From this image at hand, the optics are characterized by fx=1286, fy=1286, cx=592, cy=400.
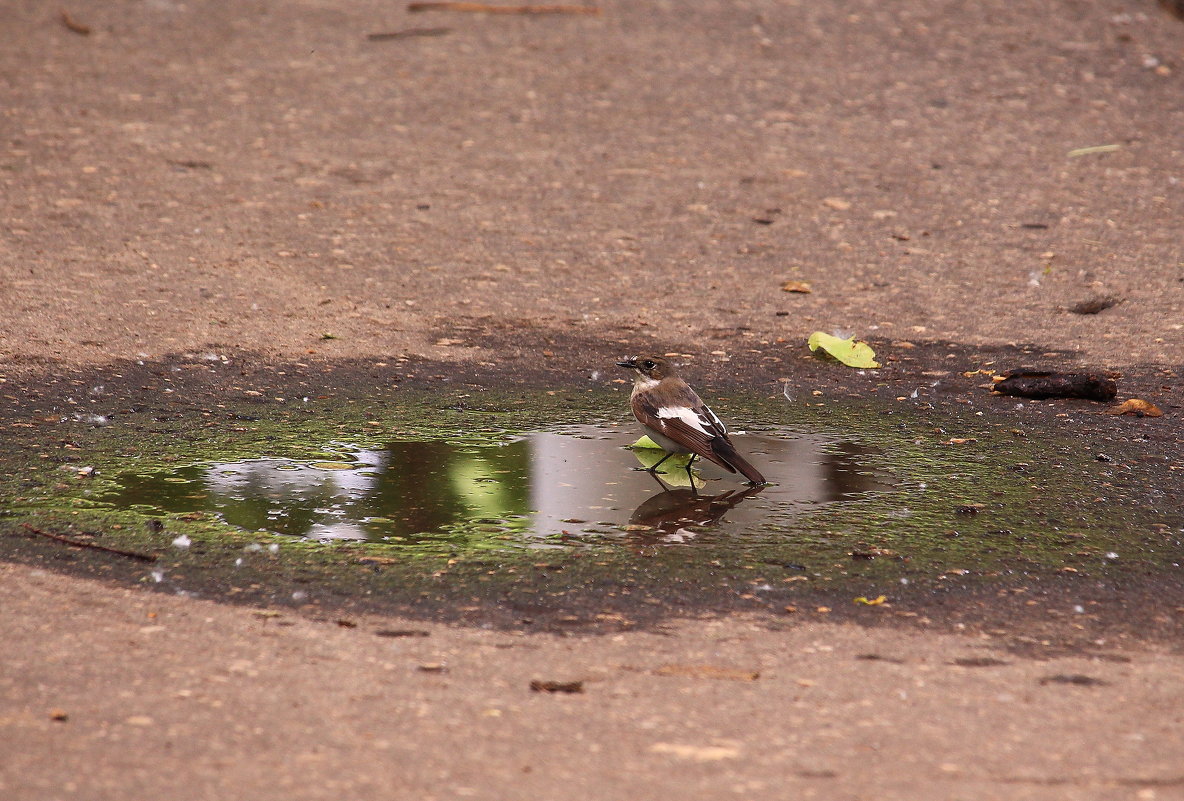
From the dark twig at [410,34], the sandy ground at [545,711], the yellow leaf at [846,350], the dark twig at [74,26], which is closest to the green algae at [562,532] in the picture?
the sandy ground at [545,711]

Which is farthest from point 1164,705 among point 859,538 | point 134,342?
point 134,342

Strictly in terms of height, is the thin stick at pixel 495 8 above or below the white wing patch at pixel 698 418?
above

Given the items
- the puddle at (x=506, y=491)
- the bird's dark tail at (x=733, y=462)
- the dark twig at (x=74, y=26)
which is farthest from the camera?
the dark twig at (x=74, y=26)

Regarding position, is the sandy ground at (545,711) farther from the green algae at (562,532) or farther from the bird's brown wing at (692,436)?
the bird's brown wing at (692,436)

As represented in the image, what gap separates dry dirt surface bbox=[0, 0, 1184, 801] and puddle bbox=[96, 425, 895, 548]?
837 millimetres

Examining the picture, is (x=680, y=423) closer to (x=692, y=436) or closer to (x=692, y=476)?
(x=692, y=436)

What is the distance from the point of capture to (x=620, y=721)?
10.8 feet

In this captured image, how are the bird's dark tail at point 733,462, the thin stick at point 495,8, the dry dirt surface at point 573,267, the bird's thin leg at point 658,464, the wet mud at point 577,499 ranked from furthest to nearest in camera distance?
the thin stick at point 495,8 < the bird's thin leg at point 658,464 < the bird's dark tail at point 733,462 < the wet mud at point 577,499 < the dry dirt surface at point 573,267

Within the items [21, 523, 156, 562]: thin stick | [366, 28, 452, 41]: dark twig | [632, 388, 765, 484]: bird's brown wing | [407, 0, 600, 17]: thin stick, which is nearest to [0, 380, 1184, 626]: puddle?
[21, 523, 156, 562]: thin stick

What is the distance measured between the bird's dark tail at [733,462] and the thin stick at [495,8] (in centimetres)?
781

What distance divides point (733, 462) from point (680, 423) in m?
0.28

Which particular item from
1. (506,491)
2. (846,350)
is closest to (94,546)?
(506,491)

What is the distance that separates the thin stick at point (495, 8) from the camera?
39.6 feet

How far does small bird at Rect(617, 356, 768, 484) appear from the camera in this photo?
5246 mm
